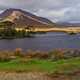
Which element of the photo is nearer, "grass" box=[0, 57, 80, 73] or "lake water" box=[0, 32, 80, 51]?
"grass" box=[0, 57, 80, 73]

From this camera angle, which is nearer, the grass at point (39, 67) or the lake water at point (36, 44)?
the grass at point (39, 67)

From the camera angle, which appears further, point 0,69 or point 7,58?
point 7,58

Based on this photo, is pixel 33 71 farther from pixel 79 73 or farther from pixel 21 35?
pixel 21 35

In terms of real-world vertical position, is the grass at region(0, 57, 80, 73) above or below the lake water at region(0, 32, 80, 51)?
above

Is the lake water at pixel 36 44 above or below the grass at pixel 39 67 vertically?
below

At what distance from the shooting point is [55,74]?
465 inches

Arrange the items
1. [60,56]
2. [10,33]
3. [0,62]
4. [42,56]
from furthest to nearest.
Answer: [10,33] → [42,56] → [60,56] → [0,62]

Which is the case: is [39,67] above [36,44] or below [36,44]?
above

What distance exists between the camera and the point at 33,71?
12.6 meters

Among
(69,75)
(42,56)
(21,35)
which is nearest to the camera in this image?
(69,75)

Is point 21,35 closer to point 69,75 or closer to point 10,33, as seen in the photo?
point 10,33

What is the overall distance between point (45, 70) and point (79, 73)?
138 cm

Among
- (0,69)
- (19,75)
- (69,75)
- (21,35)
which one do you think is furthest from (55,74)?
(21,35)

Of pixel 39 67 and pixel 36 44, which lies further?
pixel 36 44
